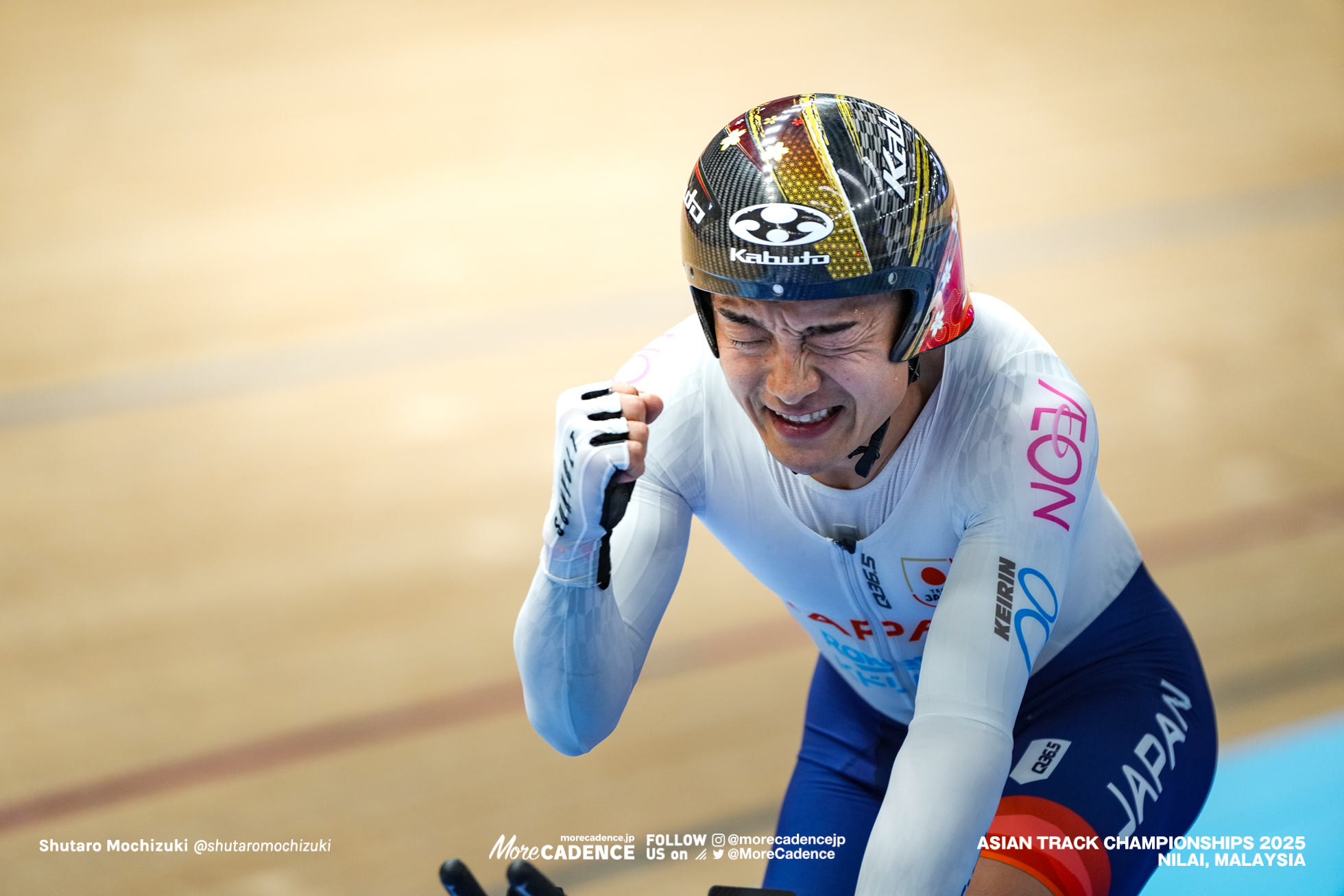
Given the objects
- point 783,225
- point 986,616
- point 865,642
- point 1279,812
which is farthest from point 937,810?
point 1279,812

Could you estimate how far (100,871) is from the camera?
2871mm

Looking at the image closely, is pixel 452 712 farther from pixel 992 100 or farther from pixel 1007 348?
pixel 992 100

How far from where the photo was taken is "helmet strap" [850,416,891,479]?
1759 mm

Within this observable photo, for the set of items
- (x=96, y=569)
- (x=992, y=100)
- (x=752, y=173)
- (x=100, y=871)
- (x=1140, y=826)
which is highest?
(x=752, y=173)

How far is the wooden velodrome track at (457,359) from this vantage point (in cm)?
309

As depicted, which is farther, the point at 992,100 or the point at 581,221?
the point at 992,100

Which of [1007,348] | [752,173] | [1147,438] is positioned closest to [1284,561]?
[1147,438]

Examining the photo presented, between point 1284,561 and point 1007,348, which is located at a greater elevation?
point 1007,348

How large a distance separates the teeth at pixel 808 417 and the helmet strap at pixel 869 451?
107 millimetres

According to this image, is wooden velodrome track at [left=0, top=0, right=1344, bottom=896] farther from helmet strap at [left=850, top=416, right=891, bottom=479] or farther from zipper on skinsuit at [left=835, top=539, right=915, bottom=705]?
helmet strap at [left=850, top=416, right=891, bottom=479]

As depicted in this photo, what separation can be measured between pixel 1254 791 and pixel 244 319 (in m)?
3.61

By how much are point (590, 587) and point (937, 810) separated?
0.54 m

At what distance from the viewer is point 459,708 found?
10.6 ft

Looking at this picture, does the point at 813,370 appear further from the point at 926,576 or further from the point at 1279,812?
the point at 1279,812
